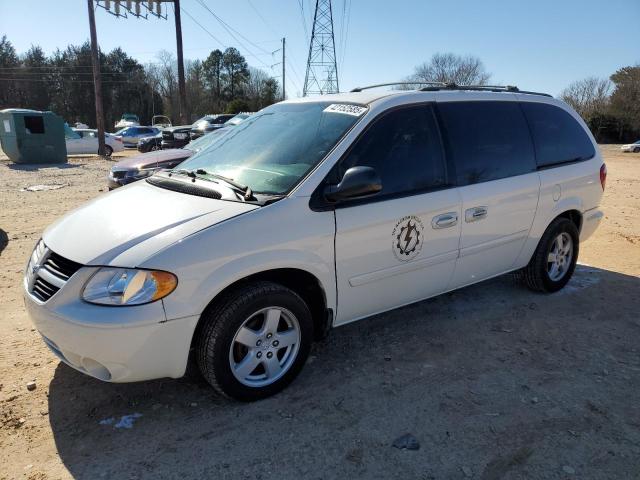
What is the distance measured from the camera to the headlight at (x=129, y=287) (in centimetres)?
249

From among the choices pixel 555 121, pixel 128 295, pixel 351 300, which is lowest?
pixel 351 300

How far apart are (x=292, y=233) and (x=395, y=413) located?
1.22 meters

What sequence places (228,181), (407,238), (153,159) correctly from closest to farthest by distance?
1. (228,181)
2. (407,238)
3. (153,159)

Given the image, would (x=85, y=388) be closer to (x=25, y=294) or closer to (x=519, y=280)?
(x=25, y=294)

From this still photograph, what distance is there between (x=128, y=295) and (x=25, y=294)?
848mm

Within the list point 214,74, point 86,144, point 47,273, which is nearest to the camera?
point 47,273

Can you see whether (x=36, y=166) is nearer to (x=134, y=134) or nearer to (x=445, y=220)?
(x=134, y=134)

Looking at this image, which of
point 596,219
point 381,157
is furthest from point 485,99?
point 596,219

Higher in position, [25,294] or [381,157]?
[381,157]

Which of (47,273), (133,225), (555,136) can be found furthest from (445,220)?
(47,273)

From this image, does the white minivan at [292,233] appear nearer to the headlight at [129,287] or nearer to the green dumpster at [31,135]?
the headlight at [129,287]

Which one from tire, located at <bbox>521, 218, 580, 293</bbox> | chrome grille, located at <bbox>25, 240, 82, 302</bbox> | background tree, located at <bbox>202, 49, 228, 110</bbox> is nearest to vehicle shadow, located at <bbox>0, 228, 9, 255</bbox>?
chrome grille, located at <bbox>25, 240, 82, 302</bbox>

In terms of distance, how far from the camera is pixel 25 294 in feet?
9.44

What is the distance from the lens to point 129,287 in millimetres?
2490
